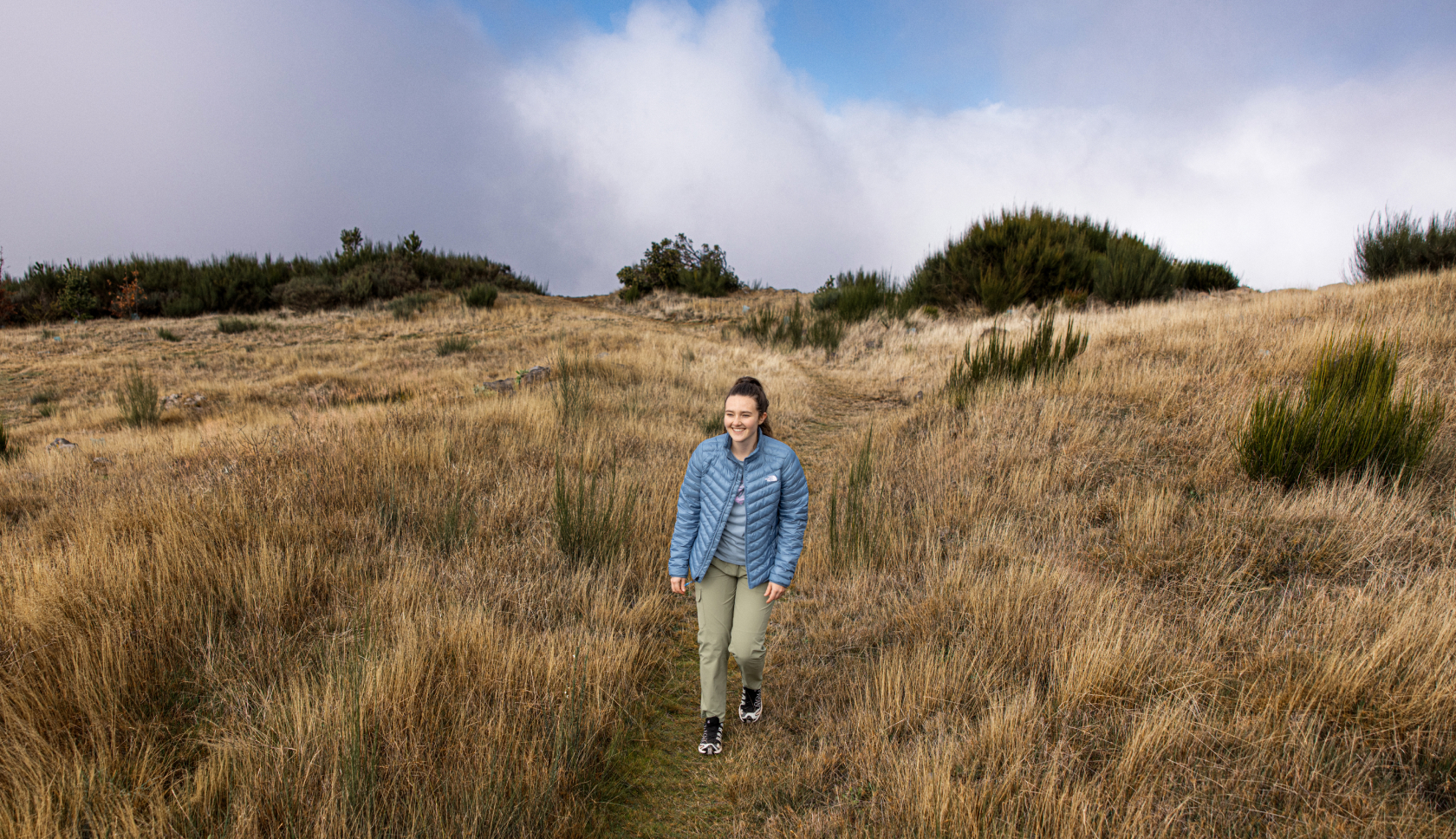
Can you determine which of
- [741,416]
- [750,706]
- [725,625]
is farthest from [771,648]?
[741,416]

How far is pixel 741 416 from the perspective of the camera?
234 centimetres

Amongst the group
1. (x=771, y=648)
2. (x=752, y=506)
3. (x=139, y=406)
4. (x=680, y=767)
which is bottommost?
(x=680, y=767)

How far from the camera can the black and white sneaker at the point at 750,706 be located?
101 inches

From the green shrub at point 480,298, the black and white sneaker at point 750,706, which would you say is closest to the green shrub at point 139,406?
the black and white sneaker at point 750,706

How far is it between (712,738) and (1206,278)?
19493 mm

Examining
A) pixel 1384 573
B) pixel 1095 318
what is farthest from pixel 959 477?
pixel 1095 318

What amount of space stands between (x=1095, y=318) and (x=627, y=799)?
1113 cm

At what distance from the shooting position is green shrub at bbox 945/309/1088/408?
22.3ft

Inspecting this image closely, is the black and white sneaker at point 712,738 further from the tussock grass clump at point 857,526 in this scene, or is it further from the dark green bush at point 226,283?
the dark green bush at point 226,283

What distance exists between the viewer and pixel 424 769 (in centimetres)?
193

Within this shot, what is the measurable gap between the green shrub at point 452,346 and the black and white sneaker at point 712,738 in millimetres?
12609

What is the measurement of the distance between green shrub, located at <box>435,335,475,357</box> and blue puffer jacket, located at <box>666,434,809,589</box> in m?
12.4

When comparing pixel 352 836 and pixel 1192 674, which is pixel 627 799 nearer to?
pixel 352 836

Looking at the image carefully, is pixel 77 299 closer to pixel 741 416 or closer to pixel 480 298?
pixel 480 298
